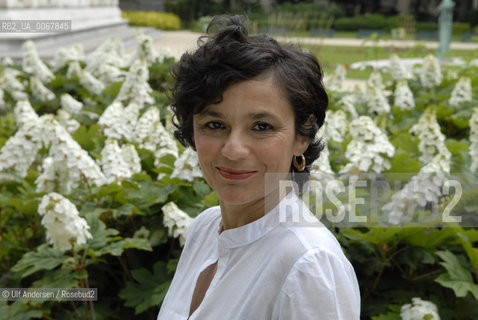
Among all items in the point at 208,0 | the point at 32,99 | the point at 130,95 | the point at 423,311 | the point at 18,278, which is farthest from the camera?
the point at 208,0

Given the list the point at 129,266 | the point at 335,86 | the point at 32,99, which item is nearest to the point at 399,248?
the point at 129,266

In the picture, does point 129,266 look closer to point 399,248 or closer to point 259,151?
point 399,248

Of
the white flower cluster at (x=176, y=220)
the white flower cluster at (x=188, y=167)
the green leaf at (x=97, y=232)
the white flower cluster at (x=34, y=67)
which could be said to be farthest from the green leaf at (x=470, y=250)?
the white flower cluster at (x=34, y=67)

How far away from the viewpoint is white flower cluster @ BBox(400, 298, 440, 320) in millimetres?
2277

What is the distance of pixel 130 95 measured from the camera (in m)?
4.68

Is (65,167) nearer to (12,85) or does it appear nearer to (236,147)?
(236,147)

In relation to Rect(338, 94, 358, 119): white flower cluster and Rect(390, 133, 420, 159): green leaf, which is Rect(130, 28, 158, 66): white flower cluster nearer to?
Rect(338, 94, 358, 119): white flower cluster

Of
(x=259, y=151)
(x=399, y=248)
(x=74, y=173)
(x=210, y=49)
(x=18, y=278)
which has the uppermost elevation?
(x=210, y=49)

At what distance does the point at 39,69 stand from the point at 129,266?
3490 millimetres

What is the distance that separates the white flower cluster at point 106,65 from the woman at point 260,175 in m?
4.43

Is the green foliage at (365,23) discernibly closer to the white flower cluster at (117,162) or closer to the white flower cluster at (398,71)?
the white flower cluster at (398,71)

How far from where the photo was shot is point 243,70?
1295 mm

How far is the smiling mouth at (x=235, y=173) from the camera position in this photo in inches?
53.6

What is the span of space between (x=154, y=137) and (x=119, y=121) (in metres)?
0.57
